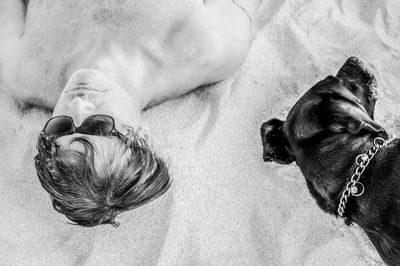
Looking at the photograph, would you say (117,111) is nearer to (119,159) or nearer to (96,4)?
(119,159)

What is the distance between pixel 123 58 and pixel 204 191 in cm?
92

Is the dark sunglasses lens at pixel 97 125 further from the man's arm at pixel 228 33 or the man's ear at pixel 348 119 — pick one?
the man's ear at pixel 348 119

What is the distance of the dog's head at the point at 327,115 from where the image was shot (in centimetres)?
270

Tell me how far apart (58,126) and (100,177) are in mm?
330

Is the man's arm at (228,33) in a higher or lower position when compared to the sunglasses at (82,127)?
higher

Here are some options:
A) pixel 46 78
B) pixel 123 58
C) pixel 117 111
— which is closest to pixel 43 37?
pixel 46 78

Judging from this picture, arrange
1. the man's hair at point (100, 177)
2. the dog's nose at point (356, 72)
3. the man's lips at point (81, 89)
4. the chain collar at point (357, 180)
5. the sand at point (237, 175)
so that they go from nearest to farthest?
the man's hair at point (100, 177) → the man's lips at point (81, 89) → the chain collar at point (357, 180) → the sand at point (237, 175) → the dog's nose at point (356, 72)

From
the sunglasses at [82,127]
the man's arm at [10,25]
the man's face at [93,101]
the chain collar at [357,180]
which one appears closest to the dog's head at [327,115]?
the chain collar at [357,180]

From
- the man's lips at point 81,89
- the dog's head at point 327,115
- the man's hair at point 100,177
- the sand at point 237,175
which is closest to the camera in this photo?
the man's hair at point 100,177

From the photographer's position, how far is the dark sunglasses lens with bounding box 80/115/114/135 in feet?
7.21

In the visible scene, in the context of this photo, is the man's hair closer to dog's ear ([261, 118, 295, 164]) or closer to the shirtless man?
the shirtless man

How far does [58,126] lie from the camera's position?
2.25 meters

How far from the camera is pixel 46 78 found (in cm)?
276

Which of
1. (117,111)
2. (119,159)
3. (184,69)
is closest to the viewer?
(119,159)
